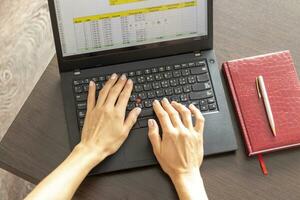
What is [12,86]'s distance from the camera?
1059mm

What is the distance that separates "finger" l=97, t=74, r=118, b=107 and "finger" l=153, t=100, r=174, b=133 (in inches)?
4.2

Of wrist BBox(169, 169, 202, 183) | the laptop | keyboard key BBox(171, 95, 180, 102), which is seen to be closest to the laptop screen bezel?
the laptop

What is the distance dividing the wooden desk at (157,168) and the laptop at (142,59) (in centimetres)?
3

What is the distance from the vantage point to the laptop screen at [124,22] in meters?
0.94

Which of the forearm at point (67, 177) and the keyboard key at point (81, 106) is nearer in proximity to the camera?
the forearm at point (67, 177)

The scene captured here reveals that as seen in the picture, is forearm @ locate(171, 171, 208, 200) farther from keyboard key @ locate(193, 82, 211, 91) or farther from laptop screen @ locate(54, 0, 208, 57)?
laptop screen @ locate(54, 0, 208, 57)

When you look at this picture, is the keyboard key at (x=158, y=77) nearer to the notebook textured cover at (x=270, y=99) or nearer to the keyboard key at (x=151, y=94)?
the keyboard key at (x=151, y=94)

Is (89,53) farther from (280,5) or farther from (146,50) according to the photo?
(280,5)

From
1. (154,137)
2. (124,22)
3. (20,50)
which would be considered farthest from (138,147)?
(20,50)

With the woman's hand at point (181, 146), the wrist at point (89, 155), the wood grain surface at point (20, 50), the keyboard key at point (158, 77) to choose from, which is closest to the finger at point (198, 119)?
the woman's hand at point (181, 146)

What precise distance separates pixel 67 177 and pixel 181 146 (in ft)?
0.78

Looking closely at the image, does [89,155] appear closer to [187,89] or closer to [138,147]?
[138,147]

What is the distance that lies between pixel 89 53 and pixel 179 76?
21cm

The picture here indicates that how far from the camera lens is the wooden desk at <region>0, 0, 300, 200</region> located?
908mm
